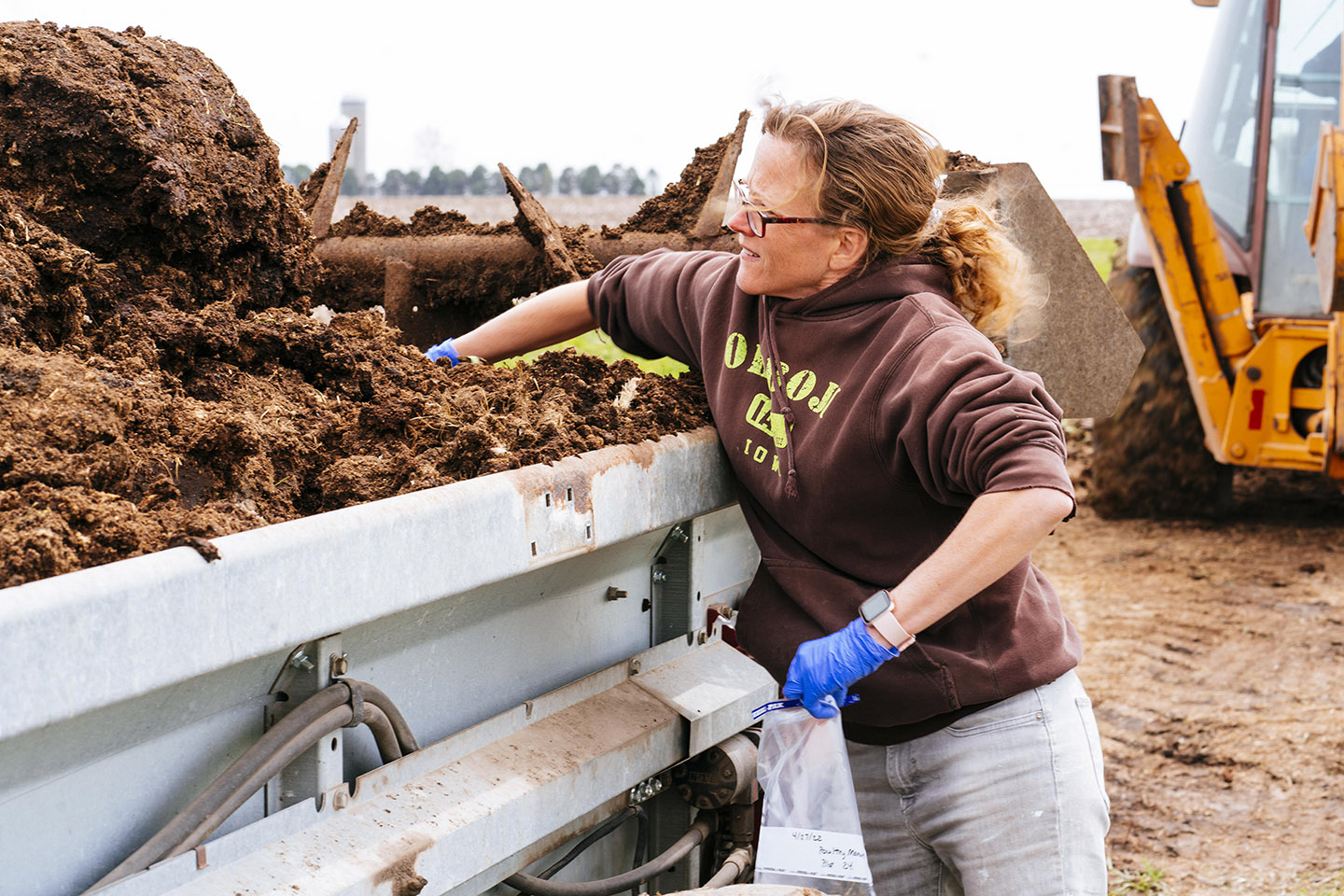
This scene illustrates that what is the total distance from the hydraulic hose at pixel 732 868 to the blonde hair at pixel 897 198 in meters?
1.02

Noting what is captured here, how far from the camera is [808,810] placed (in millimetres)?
1979

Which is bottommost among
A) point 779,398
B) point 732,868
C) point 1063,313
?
point 732,868

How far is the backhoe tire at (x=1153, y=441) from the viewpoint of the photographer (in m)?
6.60

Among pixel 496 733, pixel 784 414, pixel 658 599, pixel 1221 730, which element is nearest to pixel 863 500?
pixel 784 414

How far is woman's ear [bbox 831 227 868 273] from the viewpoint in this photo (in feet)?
6.71

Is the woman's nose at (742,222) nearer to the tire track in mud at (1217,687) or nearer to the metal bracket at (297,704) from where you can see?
the metal bracket at (297,704)

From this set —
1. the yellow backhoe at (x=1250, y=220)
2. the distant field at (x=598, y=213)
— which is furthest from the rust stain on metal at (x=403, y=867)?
the yellow backhoe at (x=1250, y=220)

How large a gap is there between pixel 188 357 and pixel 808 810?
3.83ft

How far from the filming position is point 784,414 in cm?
201

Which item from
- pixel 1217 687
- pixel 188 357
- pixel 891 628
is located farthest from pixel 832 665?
pixel 1217 687

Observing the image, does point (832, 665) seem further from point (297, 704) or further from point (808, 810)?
point (297, 704)

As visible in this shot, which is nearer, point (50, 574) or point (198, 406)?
point (50, 574)

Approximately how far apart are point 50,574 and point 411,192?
262 inches

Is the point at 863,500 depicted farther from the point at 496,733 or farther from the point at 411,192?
the point at 411,192
